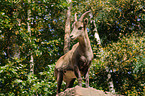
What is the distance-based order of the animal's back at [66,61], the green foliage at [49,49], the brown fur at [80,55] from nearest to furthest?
the brown fur at [80,55] < the animal's back at [66,61] < the green foliage at [49,49]

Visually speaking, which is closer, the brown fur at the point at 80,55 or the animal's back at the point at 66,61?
the brown fur at the point at 80,55

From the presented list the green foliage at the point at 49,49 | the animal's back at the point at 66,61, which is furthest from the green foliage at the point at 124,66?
the animal's back at the point at 66,61

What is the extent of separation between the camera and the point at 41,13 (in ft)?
37.5

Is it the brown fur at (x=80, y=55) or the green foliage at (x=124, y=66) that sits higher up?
the brown fur at (x=80, y=55)

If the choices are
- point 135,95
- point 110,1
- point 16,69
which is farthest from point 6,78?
point 110,1

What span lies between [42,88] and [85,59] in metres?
4.77

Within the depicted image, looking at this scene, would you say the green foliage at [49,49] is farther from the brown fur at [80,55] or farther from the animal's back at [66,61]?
the brown fur at [80,55]

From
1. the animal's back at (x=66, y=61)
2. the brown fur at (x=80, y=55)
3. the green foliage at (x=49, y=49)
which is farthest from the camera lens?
the green foliage at (x=49, y=49)

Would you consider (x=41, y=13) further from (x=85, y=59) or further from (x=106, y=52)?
(x=85, y=59)

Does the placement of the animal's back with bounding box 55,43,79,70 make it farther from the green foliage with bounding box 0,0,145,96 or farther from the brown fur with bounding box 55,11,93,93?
the green foliage with bounding box 0,0,145,96

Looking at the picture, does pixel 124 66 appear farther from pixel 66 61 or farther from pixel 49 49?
pixel 66 61

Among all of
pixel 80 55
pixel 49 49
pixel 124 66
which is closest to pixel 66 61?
pixel 80 55

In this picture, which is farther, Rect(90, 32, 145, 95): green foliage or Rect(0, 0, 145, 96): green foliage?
Rect(90, 32, 145, 95): green foliage

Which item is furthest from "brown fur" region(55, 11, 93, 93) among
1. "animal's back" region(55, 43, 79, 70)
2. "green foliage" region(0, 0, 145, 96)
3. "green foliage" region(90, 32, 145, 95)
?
"green foliage" region(90, 32, 145, 95)
